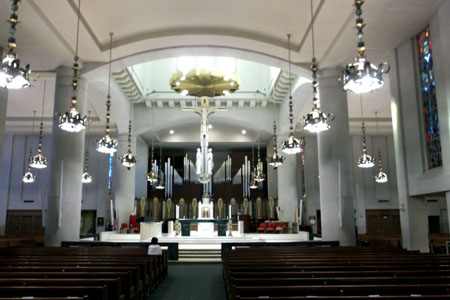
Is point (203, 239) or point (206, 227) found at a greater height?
point (206, 227)

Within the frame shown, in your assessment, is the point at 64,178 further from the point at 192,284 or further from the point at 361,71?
the point at 361,71

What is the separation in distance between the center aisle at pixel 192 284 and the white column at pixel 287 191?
10.1 meters

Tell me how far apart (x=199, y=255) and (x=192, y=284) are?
4.26m

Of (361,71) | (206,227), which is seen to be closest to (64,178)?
(206,227)

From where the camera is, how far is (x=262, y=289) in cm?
381

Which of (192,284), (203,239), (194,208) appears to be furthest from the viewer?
(194,208)

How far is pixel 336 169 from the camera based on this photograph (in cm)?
1205

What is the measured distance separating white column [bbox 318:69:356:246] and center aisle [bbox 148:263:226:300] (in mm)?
3741

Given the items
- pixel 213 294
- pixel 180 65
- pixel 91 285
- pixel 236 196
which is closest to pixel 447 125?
pixel 213 294

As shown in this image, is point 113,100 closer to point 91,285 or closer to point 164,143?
point 164,143

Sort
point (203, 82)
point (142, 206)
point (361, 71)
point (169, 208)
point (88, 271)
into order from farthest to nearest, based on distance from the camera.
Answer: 1. point (169, 208)
2. point (142, 206)
3. point (203, 82)
4. point (361, 71)
5. point (88, 271)

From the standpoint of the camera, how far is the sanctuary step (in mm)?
12284

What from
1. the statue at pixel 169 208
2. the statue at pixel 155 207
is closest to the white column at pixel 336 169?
the statue at pixel 169 208

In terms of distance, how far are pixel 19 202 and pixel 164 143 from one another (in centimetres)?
911
